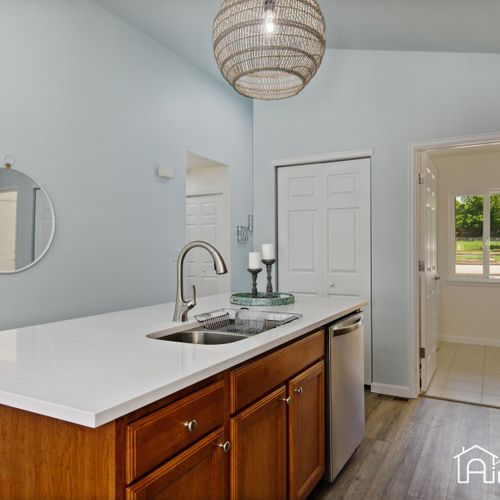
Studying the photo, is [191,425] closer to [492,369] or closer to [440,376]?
[440,376]

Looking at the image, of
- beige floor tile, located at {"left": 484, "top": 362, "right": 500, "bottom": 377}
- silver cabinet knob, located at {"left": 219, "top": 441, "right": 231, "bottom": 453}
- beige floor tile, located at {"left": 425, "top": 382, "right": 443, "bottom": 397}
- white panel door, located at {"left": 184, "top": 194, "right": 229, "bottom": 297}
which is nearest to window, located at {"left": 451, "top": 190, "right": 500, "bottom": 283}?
beige floor tile, located at {"left": 484, "top": 362, "right": 500, "bottom": 377}

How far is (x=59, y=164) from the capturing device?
3.11 m

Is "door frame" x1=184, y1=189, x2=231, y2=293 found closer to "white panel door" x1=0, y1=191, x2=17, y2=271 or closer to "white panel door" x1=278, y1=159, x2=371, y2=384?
"white panel door" x1=278, y1=159, x2=371, y2=384

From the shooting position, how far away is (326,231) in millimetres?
3920

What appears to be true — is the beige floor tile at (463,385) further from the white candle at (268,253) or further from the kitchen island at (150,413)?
the kitchen island at (150,413)

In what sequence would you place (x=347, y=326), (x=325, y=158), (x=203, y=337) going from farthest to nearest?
(x=325, y=158) < (x=347, y=326) < (x=203, y=337)

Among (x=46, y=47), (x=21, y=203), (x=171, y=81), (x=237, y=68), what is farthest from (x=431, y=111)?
Answer: (x=21, y=203)

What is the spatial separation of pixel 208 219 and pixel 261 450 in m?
4.20

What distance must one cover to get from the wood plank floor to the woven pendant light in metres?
2.11

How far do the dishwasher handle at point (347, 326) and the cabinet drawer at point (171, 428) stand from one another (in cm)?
97

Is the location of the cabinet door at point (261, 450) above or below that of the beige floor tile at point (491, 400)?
above

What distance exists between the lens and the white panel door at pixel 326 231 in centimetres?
374

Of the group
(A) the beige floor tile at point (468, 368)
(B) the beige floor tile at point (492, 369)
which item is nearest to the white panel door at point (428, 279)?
(A) the beige floor tile at point (468, 368)

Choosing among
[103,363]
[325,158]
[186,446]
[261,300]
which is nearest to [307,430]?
[261,300]
